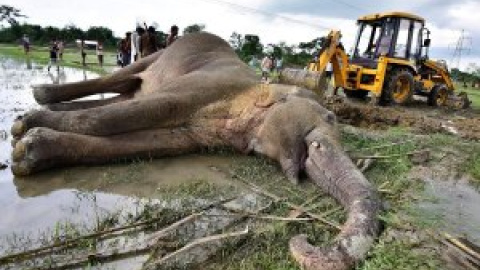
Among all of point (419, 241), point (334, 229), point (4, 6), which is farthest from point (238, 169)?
point (4, 6)

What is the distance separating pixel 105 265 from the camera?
293cm

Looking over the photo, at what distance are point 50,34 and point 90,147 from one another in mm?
54412

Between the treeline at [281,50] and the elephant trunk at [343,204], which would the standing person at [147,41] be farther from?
the treeline at [281,50]

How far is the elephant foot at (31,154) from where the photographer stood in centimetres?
443

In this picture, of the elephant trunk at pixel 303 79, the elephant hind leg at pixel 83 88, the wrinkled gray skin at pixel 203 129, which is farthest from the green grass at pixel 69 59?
the wrinkled gray skin at pixel 203 129

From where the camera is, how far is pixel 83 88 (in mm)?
6660

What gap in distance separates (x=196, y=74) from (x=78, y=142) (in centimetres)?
167

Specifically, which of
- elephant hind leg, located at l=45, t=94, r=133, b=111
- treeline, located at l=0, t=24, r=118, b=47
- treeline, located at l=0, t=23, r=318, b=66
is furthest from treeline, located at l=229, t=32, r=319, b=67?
elephant hind leg, located at l=45, t=94, r=133, b=111

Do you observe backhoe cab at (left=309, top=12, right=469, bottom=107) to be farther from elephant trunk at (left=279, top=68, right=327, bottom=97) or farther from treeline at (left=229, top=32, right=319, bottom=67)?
treeline at (left=229, top=32, right=319, bottom=67)

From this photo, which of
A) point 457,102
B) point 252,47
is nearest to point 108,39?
point 252,47

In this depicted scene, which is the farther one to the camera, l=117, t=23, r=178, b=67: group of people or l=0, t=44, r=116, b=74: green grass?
l=0, t=44, r=116, b=74: green grass

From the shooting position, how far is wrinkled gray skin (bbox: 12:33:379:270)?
14.6 feet

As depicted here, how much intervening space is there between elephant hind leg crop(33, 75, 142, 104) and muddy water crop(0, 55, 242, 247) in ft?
3.02

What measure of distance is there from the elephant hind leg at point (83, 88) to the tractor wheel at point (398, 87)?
28.1 ft
